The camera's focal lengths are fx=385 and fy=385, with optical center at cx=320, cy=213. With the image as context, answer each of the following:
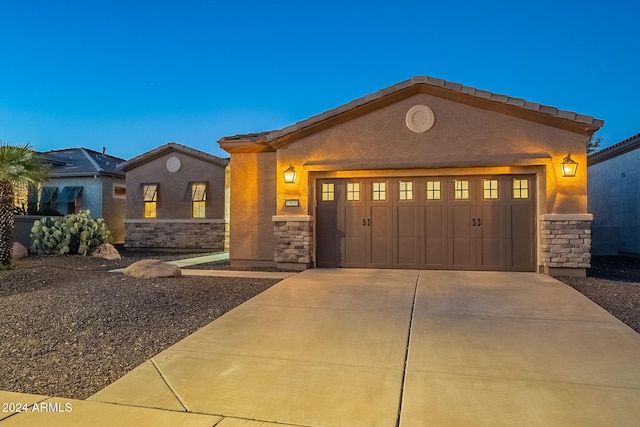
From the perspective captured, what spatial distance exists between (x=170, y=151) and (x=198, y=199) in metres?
2.62

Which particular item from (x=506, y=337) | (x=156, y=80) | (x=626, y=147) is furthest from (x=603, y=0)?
(x=156, y=80)

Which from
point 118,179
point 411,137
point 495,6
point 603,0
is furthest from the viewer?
point 603,0

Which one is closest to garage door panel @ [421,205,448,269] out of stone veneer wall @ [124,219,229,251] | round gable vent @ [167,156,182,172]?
stone veneer wall @ [124,219,229,251]

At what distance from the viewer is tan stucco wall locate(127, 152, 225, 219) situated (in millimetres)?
16500

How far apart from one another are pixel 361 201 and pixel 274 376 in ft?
→ 22.0

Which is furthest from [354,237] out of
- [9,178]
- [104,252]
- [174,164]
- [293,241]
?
[174,164]

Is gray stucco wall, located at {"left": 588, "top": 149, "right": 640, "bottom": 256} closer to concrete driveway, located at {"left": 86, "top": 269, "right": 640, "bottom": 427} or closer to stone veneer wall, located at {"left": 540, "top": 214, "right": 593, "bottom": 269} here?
stone veneer wall, located at {"left": 540, "top": 214, "right": 593, "bottom": 269}

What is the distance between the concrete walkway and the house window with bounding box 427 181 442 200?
3747 mm

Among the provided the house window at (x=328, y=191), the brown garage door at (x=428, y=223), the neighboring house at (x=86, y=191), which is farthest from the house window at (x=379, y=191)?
the neighboring house at (x=86, y=191)

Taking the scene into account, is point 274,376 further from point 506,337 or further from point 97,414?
point 506,337

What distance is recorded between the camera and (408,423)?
2574mm

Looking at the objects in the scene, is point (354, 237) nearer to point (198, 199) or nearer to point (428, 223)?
point (428, 223)

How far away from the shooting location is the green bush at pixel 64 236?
12086 millimetres

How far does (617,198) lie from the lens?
1373 cm
